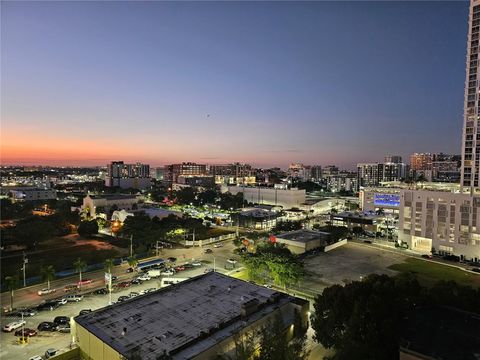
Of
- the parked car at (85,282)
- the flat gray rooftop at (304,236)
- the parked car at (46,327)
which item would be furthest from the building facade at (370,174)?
the parked car at (46,327)

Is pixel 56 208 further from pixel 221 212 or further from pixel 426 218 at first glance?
pixel 426 218

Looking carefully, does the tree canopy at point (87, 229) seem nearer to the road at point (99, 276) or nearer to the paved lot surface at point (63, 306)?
the road at point (99, 276)

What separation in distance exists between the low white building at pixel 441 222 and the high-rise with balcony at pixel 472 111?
2967mm

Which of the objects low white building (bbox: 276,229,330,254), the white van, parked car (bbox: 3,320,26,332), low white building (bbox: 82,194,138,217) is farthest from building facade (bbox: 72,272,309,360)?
low white building (bbox: 82,194,138,217)

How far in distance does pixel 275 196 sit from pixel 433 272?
64.1 metres

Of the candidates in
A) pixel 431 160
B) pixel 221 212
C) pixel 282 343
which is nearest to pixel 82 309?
pixel 282 343

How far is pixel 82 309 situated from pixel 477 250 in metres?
49.7

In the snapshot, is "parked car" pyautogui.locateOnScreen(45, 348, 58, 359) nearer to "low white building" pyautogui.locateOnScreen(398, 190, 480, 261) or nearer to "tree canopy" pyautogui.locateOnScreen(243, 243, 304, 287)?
"tree canopy" pyautogui.locateOnScreen(243, 243, 304, 287)

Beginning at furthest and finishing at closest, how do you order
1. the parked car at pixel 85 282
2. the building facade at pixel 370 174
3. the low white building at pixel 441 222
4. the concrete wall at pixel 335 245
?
the building facade at pixel 370 174, the concrete wall at pixel 335 245, the low white building at pixel 441 222, the parked car at pixel 85 282

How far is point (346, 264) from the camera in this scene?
4097cm

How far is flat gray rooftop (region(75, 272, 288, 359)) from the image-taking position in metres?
17.1

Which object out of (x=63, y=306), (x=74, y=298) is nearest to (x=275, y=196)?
(x=74, y=298)

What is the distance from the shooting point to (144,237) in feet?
152

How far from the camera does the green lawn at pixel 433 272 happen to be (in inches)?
1404
